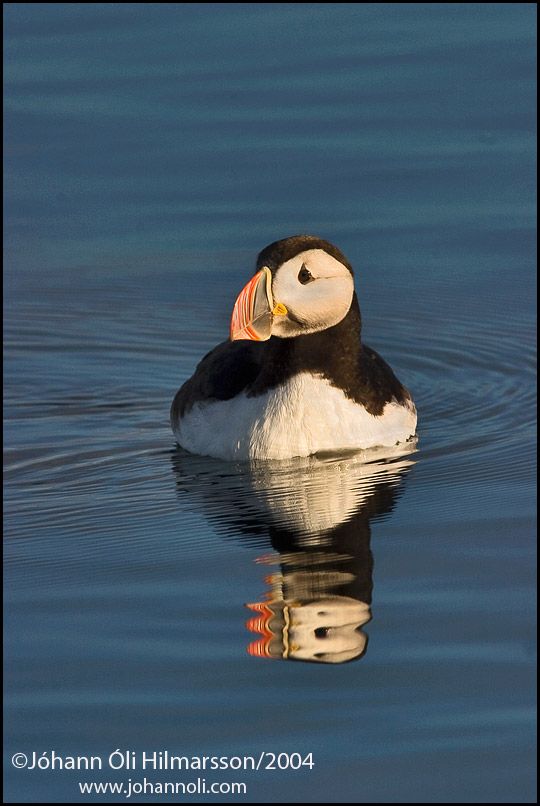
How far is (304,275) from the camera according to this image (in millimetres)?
10273

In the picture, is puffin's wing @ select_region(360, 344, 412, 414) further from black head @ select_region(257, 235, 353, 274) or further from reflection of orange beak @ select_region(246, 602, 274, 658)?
reflection of orange beak @ select_region(246, 602, 274, 658)

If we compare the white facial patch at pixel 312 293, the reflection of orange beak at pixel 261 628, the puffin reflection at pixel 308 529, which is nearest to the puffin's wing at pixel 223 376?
the puffin reflection at pixel 308 529

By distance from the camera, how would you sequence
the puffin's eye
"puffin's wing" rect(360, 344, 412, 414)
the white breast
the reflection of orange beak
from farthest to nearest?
"puffin's wing" rect(360, 344, 412, 414) → the white breast → the puffin's eye → the reflection of orange beak

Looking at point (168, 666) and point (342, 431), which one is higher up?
point (342, 431)

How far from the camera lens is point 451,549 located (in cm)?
891

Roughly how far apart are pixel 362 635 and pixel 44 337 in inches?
242

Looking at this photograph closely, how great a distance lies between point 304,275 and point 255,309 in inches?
A: 14.4

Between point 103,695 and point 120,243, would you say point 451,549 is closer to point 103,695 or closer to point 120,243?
point 103,695

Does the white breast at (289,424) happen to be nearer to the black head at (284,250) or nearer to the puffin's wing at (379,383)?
the puffin's wing at (379,383)

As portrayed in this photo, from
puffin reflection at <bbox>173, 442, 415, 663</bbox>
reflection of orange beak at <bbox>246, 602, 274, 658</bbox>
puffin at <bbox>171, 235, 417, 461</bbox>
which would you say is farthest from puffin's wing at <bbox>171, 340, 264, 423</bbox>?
reflection of orange beak at <bbox>246, 602, 274, 658</bbox>

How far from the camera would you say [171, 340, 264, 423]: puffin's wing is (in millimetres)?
10812

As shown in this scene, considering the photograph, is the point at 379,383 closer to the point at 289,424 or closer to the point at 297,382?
the point at 297,382

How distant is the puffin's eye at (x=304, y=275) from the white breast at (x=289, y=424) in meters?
0.60

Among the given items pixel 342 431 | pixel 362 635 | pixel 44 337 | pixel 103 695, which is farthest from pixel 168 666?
pixel 44 337
